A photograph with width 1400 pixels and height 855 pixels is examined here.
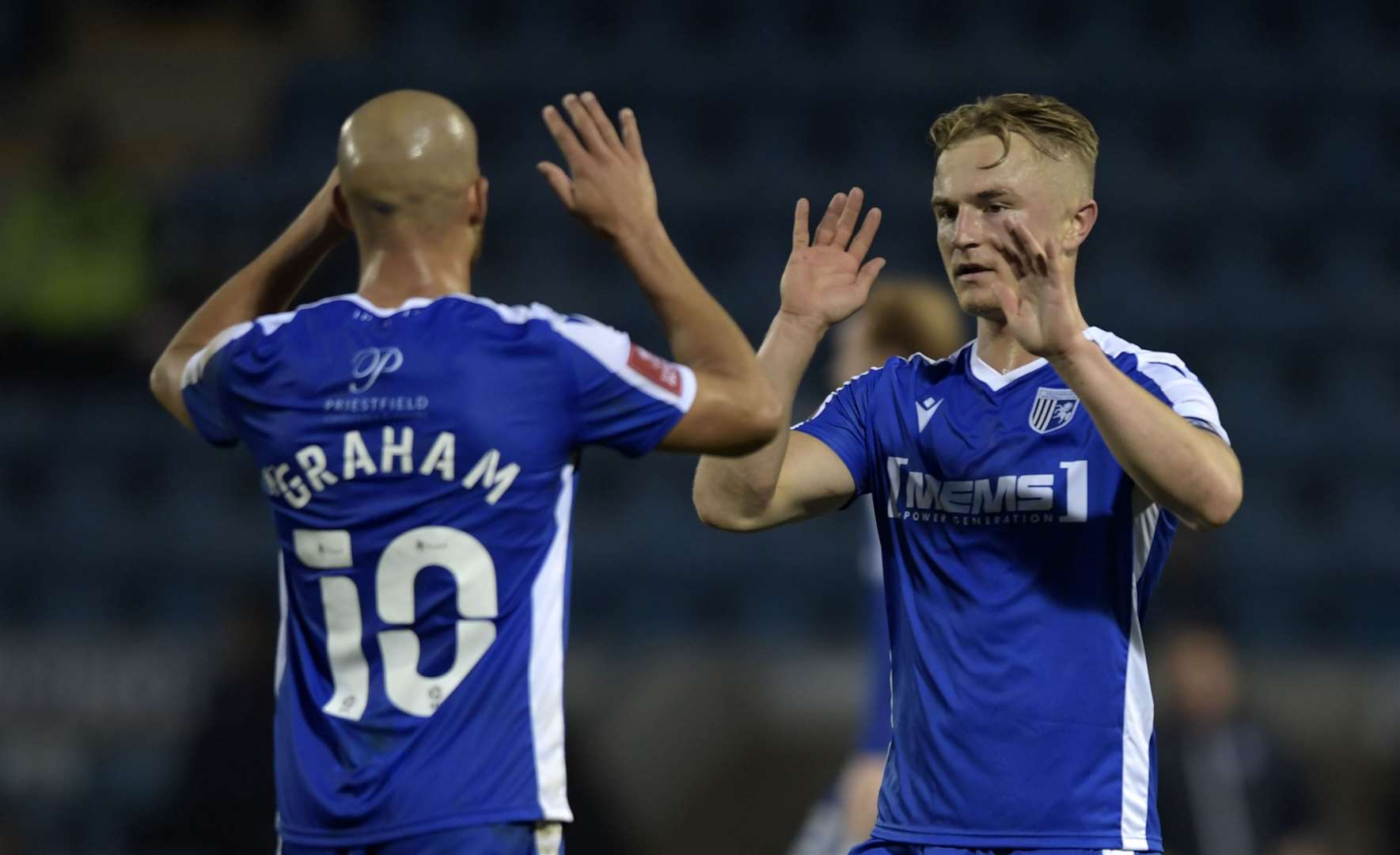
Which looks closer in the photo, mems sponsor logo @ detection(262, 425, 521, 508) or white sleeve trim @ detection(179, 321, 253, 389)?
mems sponsor logo @ detection(262, 425, 521, 508)

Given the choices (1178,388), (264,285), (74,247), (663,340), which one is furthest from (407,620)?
(74,247)

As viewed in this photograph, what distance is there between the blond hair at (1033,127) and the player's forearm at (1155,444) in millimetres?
551

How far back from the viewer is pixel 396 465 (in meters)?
3.11

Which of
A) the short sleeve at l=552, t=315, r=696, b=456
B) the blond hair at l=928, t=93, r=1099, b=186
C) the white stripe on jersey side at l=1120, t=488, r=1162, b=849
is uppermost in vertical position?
the blond hair at l=928, t=93, r=1099, b=186

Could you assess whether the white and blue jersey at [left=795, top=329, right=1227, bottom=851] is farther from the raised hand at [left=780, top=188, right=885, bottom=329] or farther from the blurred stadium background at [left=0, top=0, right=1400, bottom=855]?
the blurred stadium background at [left=0, top=0, right=1400, bottom=855]

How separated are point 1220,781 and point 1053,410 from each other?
12.2 ft

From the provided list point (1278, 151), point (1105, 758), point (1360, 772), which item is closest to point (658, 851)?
point (1360, 772)

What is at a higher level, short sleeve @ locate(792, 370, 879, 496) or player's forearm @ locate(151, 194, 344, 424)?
player's forearm @ locate(151, 194, 344, 424)

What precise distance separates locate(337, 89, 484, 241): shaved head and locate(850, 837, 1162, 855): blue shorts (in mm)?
1367

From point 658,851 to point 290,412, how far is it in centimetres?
475

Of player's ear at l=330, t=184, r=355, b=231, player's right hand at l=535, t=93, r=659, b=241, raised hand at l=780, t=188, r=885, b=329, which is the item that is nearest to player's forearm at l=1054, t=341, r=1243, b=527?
raised hand at l=780, t=188, r=885, b=329

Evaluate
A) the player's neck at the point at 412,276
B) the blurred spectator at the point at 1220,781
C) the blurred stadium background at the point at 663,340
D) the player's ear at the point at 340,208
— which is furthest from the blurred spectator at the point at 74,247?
the player's neck at the point at 412,276

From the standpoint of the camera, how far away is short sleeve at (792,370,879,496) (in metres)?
3.67

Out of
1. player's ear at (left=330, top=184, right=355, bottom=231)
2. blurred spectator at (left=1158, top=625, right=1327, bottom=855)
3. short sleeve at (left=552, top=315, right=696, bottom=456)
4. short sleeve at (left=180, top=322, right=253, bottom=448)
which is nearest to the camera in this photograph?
short sleeve at (left=552, top=315, right=696, bottom=456)
